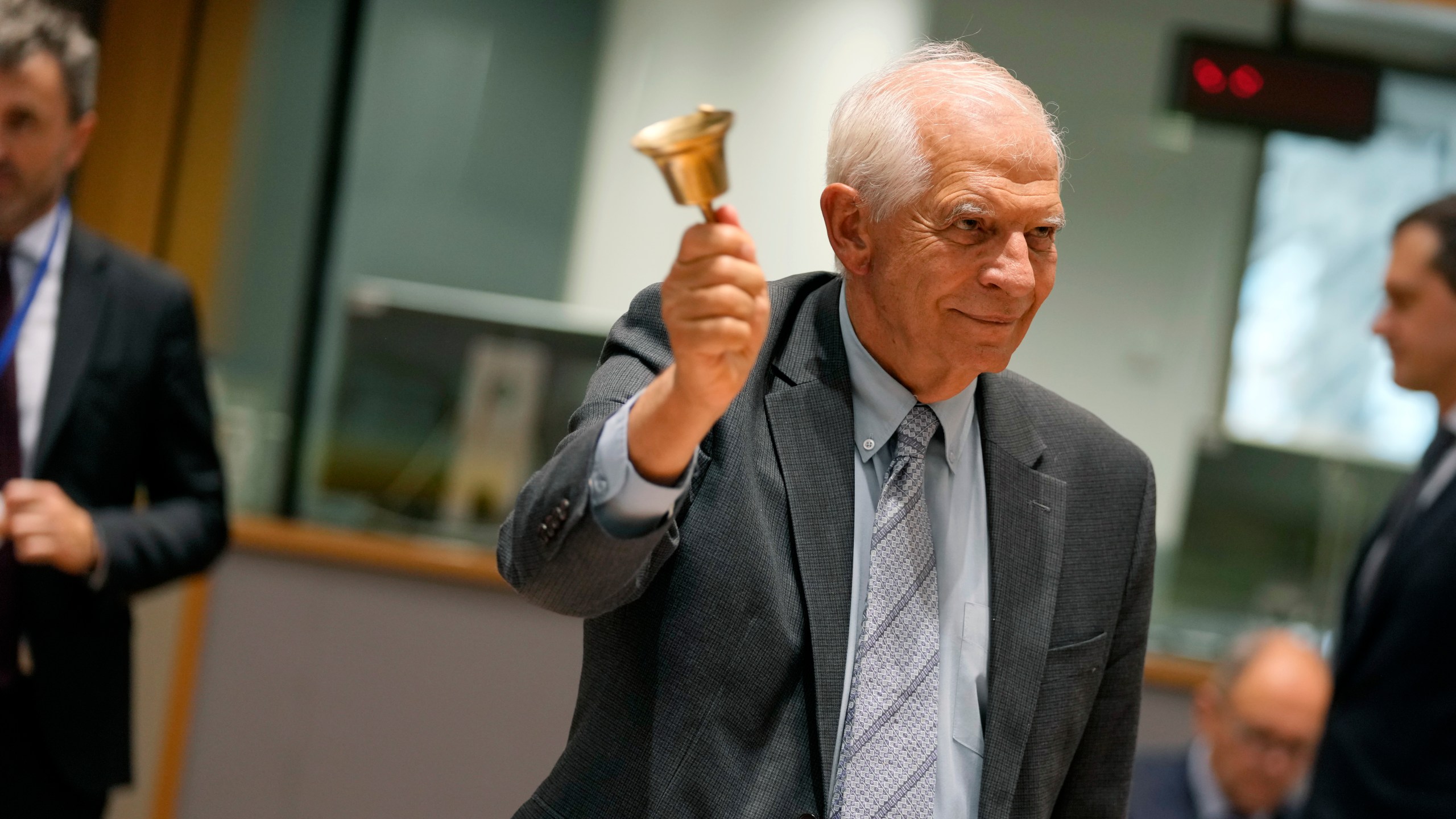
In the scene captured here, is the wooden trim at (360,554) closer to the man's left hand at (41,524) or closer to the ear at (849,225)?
the man's left hand at (41,524)

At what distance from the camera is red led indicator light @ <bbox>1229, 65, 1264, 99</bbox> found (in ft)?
11.6

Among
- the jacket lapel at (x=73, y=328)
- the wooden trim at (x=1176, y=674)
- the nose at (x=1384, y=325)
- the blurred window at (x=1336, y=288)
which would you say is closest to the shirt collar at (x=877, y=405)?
the jacket lapel at (x=73, y=328)

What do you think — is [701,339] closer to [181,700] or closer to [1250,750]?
[1250,750]

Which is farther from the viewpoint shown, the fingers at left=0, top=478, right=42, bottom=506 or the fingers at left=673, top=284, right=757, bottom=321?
the fingers at left=0, top=478, right=42, bottom=506

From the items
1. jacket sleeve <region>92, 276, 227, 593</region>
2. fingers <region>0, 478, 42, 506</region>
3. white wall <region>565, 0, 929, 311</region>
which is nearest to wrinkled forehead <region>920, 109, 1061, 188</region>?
fingers <region>0, 478, 42, 506</region>

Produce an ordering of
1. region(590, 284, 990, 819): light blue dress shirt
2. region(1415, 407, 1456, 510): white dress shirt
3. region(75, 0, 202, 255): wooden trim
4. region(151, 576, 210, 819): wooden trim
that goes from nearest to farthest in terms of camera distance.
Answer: region(590, 284, 990, 819): light blue dress shirt < region(1415, 407, 1456, 510): white dress shirt < region(151, 576, 210, 819): wooden trim < region(75, 0, 202, 255): wooden trim

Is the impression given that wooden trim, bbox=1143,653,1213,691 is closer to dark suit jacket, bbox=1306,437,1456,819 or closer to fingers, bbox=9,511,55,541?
dark suit jacket, bbox=1306,437,1456,819

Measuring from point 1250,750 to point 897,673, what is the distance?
1817mm

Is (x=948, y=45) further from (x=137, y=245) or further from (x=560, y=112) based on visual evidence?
(x=137, y=245)

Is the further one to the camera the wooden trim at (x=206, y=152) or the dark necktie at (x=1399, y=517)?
the wooden trim at (x=206, y=152)

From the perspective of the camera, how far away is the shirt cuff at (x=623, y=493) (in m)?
1.05

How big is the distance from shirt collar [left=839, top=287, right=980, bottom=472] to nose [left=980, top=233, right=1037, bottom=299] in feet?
0.48

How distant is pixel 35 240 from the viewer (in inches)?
78.4

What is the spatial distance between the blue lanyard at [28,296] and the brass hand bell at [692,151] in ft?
4.52
